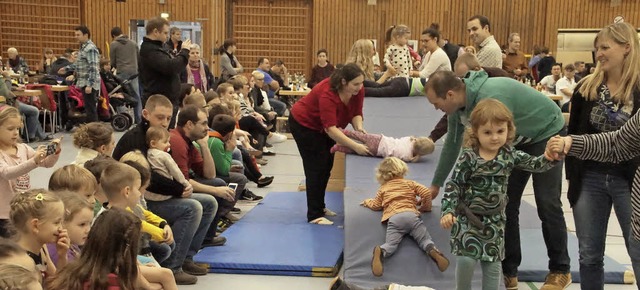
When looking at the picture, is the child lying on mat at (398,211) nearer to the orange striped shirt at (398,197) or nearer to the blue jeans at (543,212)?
the orange striped shirt at (398,197)

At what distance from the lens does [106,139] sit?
412 centimetres

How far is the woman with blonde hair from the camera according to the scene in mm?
3303

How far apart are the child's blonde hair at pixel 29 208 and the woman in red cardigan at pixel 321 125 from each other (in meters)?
2.78

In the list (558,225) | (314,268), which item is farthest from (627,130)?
(314,268)

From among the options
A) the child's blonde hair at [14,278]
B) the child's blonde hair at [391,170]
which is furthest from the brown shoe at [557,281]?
the child's blonde hair at [14,278]

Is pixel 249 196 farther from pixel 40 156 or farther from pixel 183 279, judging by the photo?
pixel 40 156

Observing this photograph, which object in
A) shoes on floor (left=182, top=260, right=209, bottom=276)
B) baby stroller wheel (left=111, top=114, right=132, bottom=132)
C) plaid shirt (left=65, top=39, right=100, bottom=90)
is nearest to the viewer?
shoes on floor (left=182, top=260, right=209, bottom=276)

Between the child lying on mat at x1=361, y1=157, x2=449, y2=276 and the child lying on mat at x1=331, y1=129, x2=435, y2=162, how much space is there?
1.08 m

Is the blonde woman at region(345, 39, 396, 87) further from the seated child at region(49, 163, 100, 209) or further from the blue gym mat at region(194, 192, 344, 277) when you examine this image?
the seated child at region(49, 163, 100, 209)

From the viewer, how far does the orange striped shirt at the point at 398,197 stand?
4480mm

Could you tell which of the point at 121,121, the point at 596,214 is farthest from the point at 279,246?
the point at 121,121

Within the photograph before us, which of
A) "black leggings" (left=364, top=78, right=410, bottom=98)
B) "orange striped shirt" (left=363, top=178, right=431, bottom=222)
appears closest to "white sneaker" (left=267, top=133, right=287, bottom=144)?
"black leggings" (left=364, top=78, right=410, bottom=98)

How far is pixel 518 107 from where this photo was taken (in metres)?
3.84

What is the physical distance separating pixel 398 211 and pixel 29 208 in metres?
2.33
